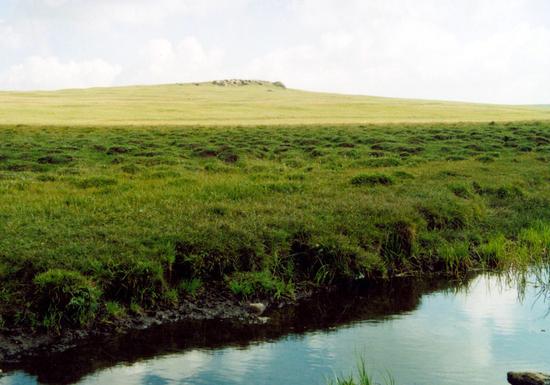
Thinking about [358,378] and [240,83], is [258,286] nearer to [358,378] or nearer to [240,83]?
[358,378]

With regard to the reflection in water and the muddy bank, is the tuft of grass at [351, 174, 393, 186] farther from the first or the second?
the reflection in water

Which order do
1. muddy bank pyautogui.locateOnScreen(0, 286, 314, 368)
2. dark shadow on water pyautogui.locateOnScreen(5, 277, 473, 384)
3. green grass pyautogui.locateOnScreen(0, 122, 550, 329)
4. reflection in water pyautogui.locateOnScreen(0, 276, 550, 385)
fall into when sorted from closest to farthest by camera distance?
reflection in water pyautogui.locateOnScreen(0, 276, 550, 385), dark shadow on water pyautogui.locateOnScreen(5, 277, 473, 384), muddy bank pyautogui.locateOnScreen(0, 286, 314, 368), green grass pyautogui.locateOnScreen(0, 122, 550, 329)

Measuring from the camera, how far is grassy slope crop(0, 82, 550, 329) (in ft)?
36.4

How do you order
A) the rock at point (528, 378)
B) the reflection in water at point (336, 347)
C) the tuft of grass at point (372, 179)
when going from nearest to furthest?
the rock at point (528, 378) → the reflection in water at point (336, 347) → the tuft of grass at point (372, 179)

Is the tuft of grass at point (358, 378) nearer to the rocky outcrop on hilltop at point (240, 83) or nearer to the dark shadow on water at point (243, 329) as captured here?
the dark shadow on water at point (243, 329)

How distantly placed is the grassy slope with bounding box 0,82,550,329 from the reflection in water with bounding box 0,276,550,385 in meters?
1.03

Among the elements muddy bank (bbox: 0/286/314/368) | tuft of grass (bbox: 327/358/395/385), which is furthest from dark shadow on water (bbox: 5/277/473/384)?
tuft of grass (bbox: 327/358/395/385)

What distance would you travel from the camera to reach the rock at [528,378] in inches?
320

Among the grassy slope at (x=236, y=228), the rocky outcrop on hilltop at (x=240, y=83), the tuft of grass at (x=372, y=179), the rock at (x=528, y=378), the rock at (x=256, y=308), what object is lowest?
the rock at (x=256, y=308)

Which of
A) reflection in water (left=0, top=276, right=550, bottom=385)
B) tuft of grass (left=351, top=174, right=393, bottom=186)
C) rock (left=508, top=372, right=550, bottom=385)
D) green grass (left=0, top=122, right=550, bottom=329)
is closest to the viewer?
rock (left=508, top=372, right=550, bottom=385)

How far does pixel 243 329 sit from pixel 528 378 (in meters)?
4.57

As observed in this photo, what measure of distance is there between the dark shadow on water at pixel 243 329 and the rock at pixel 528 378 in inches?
122

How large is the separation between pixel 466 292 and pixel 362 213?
348 centimetres

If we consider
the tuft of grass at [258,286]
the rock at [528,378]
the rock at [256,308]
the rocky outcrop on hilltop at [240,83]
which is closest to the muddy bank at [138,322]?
the rock at [256,308]
